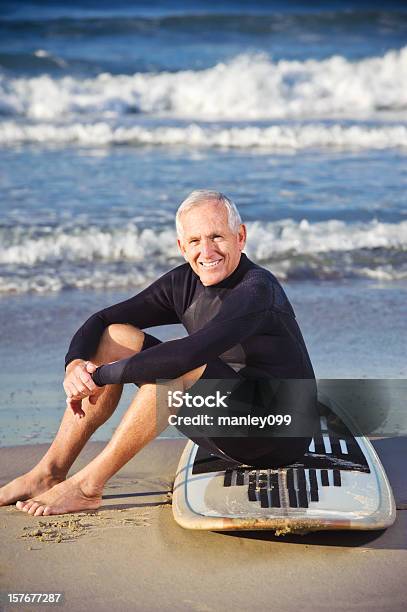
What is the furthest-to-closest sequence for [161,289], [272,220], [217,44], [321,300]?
[217,44] < [272,220] < [321,300] < [161,289]

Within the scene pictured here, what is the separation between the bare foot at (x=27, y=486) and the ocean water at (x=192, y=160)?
24.9 inches

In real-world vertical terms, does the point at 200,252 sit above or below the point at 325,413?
above

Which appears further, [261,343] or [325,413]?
[325,413]

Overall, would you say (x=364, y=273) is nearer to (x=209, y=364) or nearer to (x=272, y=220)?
(x=272, y=220)

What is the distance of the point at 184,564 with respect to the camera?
3457 mm

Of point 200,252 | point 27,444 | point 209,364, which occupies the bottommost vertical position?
point 27,444

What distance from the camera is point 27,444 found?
456 cm

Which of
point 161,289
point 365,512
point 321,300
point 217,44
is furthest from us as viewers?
point 217,44

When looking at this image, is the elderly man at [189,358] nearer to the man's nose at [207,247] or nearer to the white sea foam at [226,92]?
the man's nose at [207,247]

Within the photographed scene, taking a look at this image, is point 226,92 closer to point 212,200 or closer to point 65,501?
point 212,200

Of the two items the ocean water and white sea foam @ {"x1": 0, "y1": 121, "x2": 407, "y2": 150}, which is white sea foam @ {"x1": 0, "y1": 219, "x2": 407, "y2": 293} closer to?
the ocean water

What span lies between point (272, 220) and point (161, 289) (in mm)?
5202

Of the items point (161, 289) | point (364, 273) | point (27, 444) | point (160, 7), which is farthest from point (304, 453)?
point (160, 7)

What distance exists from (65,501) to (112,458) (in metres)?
0.26
